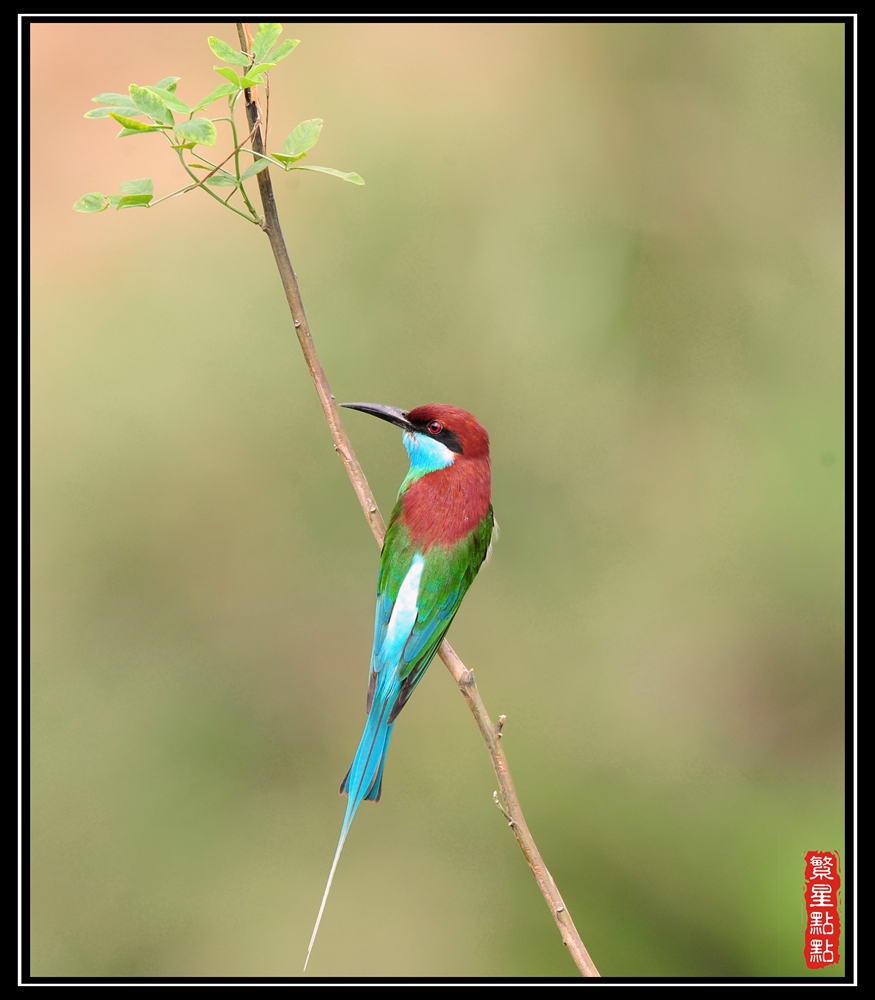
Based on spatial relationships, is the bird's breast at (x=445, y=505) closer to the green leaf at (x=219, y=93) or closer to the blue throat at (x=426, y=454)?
the blue throat at (x=426, y=454)

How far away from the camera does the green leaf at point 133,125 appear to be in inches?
61.6

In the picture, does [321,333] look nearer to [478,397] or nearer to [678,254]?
[478,397]

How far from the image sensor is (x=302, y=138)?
1781mm

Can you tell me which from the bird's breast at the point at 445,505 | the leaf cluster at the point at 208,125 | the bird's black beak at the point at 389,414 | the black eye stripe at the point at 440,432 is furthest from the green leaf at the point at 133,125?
the bird's breast at the point at 445,505

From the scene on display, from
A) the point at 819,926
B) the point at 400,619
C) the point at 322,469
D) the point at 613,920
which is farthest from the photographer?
the point at 322,469

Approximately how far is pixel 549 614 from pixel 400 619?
7.60 feet

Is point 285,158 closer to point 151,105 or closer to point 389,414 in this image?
point 151,105

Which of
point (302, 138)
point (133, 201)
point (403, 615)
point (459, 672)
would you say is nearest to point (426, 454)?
point (403, 615)

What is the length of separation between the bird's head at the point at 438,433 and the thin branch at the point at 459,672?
1.19 feet

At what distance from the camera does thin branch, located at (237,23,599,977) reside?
6.04 feet

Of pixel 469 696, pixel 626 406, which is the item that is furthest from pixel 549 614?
pixel 469 696

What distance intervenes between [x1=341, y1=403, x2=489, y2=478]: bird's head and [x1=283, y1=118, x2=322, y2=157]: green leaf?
82 centimetres

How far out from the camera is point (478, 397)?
15.3 feet

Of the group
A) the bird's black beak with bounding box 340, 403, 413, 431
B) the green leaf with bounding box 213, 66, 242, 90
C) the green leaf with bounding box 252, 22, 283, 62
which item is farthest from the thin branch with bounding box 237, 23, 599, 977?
the bird's black beak with bounding box 340, 403, 413, 431
